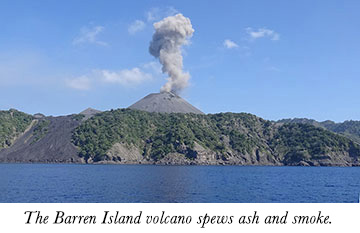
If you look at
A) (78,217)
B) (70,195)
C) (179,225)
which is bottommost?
(70,195)

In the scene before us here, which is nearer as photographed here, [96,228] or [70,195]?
[96,228]

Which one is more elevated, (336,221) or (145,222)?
(336,221)

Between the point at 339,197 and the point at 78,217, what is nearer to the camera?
the point at 78,217

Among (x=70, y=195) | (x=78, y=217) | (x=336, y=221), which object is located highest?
(x=336, y=221)

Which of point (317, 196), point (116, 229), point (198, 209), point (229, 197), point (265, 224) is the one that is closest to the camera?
point (116, 229)

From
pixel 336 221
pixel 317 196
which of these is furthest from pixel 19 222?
pixel 317 196

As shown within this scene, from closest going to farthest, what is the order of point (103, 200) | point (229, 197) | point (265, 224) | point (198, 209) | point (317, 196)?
1. point (265, 224)
2. point (198, 209)
3. point (103, 200)
4. point (229, 197)
5. point (317, 196)

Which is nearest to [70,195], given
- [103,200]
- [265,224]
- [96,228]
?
[103,200]

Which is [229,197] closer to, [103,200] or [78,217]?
[103,200]

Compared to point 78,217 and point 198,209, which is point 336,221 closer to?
point 198,209
